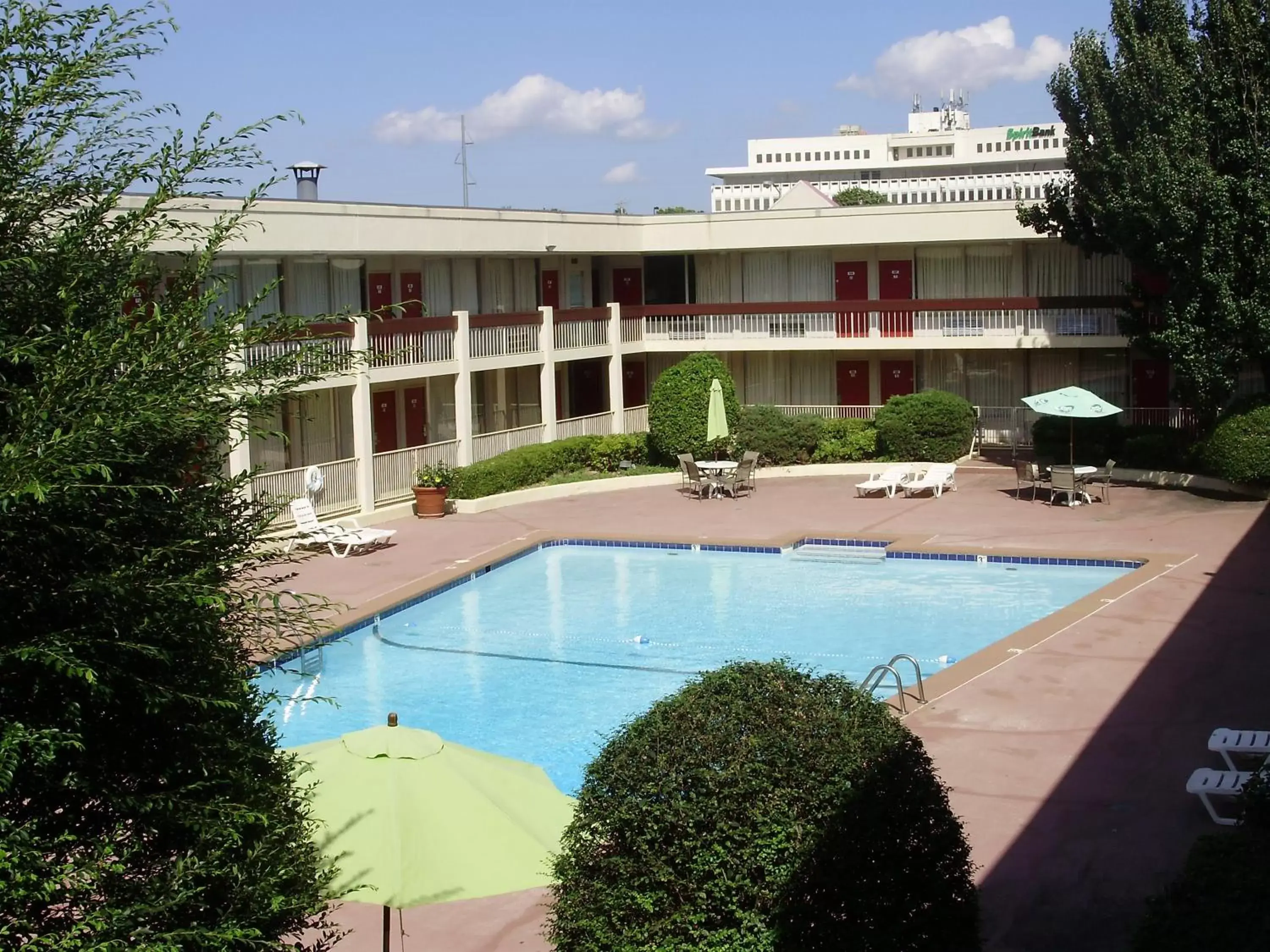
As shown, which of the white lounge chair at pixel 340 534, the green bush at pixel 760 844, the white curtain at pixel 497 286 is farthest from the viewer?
the white curtain at pixel 497 286

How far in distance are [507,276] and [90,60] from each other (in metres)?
28.6

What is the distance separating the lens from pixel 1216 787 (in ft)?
36.0

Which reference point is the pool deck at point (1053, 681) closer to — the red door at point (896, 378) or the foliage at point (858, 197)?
the red door at point (896, 378)

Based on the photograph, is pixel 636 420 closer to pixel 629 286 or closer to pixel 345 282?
pixel 629 286

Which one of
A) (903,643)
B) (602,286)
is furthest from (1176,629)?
(602,286)

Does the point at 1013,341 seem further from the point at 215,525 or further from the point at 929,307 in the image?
the point at 215,525

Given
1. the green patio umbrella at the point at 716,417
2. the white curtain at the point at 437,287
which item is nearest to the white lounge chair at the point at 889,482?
the green patio umbrella at the point at 716,417

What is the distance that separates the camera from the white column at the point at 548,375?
3212 centimetres

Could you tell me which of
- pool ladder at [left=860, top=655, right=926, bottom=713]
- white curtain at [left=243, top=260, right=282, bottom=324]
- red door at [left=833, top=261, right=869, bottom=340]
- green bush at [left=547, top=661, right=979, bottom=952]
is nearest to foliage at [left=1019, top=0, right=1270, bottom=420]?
red door at [left=833, top=261, right=869, bottom=340]

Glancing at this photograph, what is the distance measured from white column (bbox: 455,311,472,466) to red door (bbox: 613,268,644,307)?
9.48 m

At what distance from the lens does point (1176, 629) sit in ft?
55.9

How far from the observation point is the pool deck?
10195 mm

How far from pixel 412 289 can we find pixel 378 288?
2.89ft

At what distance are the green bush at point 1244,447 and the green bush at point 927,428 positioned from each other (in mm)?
5882
